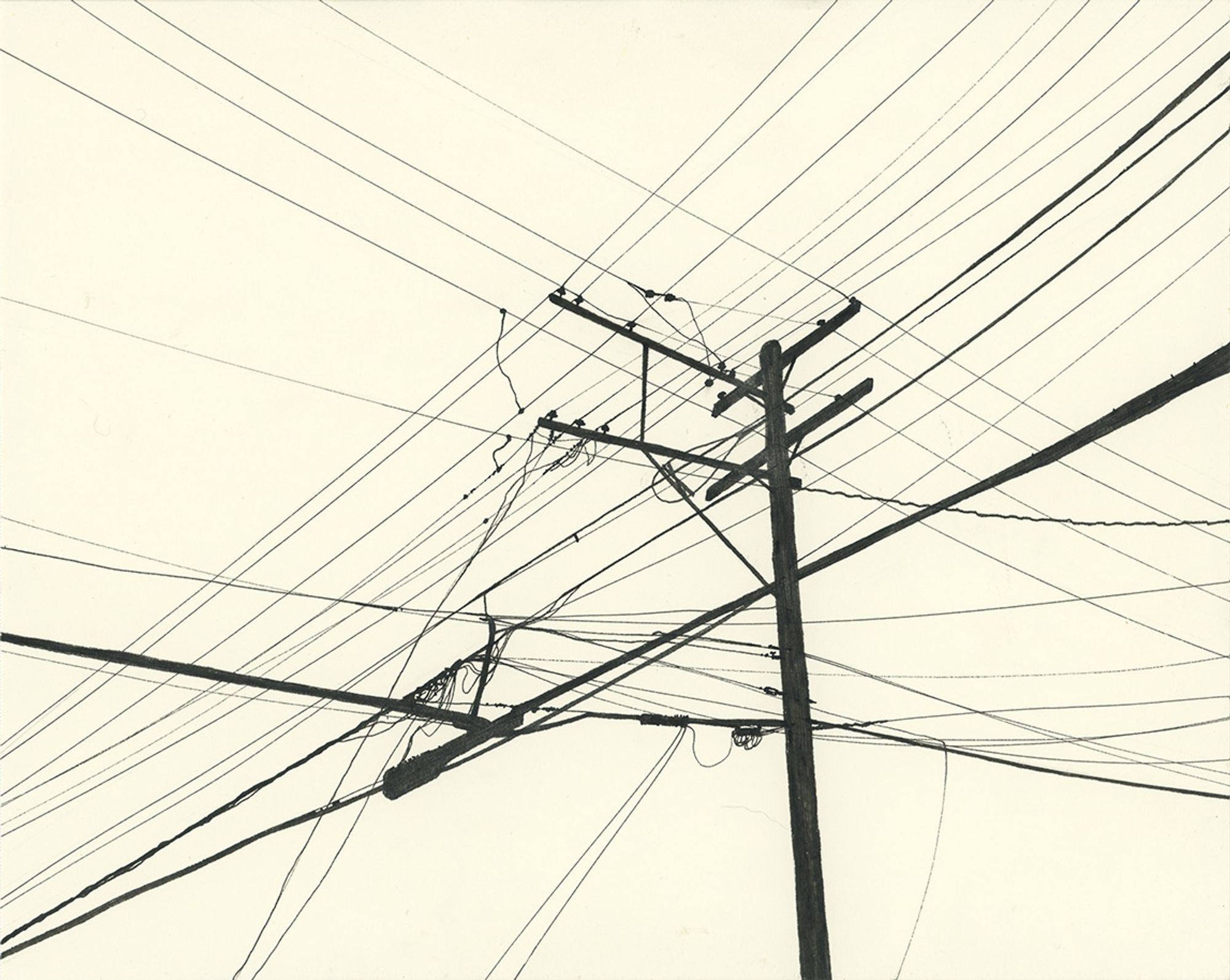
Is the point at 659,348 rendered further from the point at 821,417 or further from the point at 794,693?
the point at 794,693

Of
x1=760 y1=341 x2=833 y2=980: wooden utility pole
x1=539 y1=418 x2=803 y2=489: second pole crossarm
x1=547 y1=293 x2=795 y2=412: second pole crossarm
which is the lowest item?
x1=760 y1=341 x2=833 y2=980: wooden utility pole

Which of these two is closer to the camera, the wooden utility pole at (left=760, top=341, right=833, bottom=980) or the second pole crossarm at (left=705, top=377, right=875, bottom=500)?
the wooden utility pole at (left=760, top=341, right=833, bottom=980)

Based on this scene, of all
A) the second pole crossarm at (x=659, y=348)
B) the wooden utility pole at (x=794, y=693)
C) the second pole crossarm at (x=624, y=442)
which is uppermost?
the second pole crossarm at (x=659, y=348)

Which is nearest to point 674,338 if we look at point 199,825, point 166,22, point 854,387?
point 854,387

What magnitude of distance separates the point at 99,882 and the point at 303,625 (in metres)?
2.68

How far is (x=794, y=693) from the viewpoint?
6219mm

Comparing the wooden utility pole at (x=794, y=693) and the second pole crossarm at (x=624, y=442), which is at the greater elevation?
the second pole crossarm at (x=624, y=442)

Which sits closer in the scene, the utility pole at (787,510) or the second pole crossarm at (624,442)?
the utility pole at (787,510)

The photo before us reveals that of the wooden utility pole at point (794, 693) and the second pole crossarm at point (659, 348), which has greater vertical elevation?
the second pole crossarm at point (659, 348)

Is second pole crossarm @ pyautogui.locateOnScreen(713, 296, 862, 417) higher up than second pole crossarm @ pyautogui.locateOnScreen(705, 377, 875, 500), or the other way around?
second pole crossarm @ pyautogui.locateOnScreen(713, 296, 862, 417)

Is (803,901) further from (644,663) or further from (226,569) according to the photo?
(226,569)

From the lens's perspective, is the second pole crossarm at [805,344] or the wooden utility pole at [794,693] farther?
the second pole crossarm at [805,344]

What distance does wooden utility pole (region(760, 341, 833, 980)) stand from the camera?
5.69 m

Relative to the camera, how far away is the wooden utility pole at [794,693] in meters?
5.69
